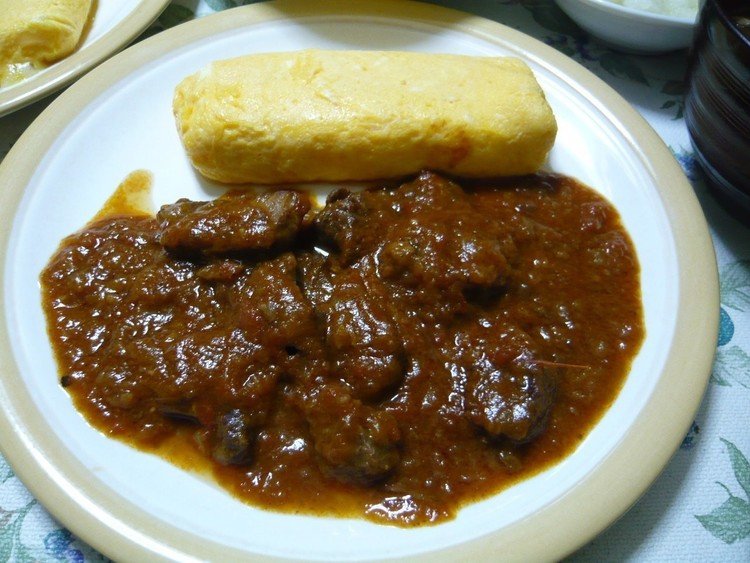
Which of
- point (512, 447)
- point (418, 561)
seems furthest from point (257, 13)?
point (418, 561)

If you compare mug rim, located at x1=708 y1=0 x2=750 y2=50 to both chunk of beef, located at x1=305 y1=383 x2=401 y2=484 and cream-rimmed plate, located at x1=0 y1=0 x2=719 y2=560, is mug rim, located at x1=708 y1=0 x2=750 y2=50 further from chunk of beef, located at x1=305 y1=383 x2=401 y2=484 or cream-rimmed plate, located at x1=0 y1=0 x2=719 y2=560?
chunk of beef, located at x1=305 y1=383 x2=401 y2=484

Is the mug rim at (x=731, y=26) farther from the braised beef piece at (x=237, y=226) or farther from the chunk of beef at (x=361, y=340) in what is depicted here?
the braised beef piece at (x=237, y=226)

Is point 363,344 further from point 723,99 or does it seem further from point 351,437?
point 723,99

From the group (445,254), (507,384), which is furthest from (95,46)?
(507,384)

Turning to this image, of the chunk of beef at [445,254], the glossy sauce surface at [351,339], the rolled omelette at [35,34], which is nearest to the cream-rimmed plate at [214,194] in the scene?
the glossy sauce surface at [351,339]

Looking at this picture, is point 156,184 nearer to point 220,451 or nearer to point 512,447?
point 220,451

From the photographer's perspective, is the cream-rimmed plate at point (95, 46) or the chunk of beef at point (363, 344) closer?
the chunk of beef at point (363, 344)
